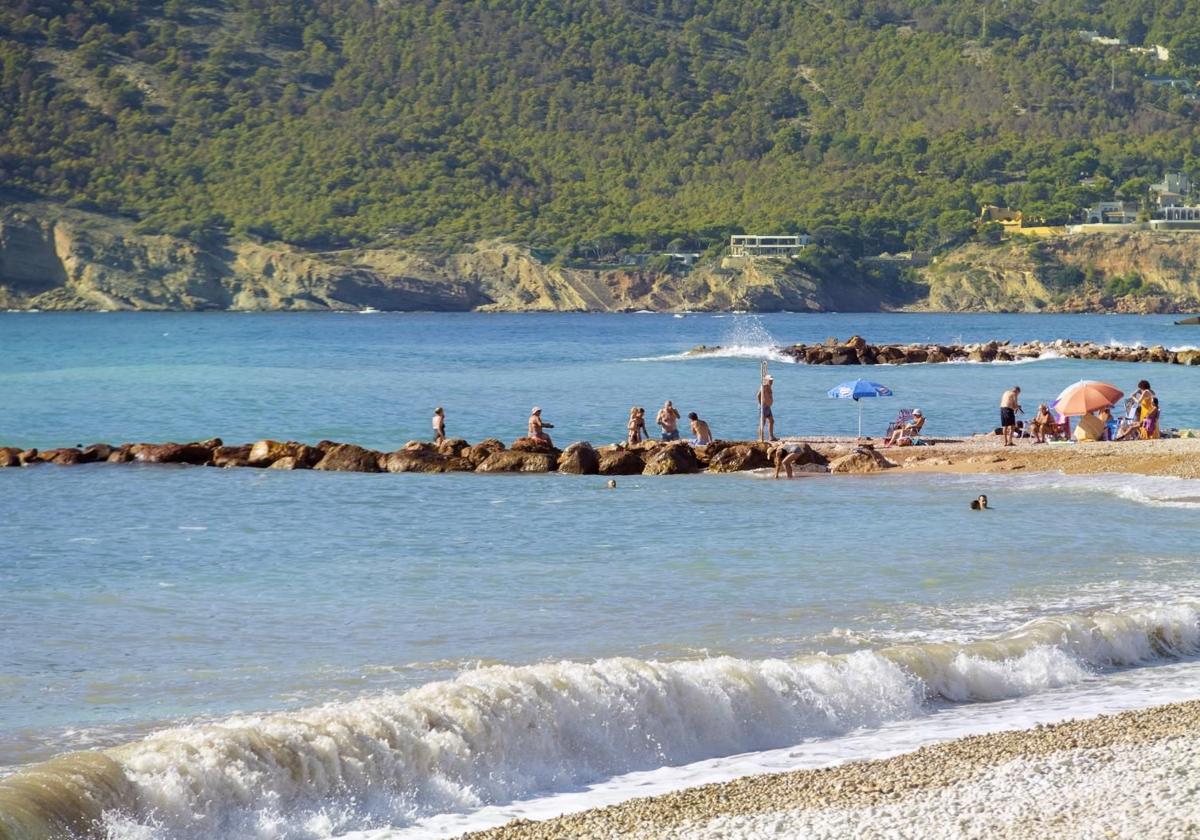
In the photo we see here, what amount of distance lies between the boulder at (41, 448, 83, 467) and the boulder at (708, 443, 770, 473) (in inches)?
465

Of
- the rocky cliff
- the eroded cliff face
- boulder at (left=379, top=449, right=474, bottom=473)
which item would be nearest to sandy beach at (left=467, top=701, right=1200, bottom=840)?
boulder at (left=379, top=449, right=474, bottom=473)

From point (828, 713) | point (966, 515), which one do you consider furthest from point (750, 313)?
point (828, 713)

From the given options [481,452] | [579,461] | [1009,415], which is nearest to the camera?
[579,461]

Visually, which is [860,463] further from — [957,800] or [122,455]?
[957,800]

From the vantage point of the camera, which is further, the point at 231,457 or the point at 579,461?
the point at 231,457

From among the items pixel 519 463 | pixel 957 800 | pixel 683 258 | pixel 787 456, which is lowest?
pixel 519 463

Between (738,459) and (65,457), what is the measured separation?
12471 millimetres

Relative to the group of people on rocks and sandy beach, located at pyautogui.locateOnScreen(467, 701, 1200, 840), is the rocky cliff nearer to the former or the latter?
the group of people on rocks

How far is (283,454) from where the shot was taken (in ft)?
99.1

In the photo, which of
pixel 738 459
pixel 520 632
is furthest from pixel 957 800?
pixel 738 459

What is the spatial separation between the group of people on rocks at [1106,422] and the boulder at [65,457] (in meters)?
16.9

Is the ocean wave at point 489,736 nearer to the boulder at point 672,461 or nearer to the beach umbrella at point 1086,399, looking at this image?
the boulder at point 672,461

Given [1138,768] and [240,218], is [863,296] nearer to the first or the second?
[240,218]

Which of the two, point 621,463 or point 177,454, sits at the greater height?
point 621,463
